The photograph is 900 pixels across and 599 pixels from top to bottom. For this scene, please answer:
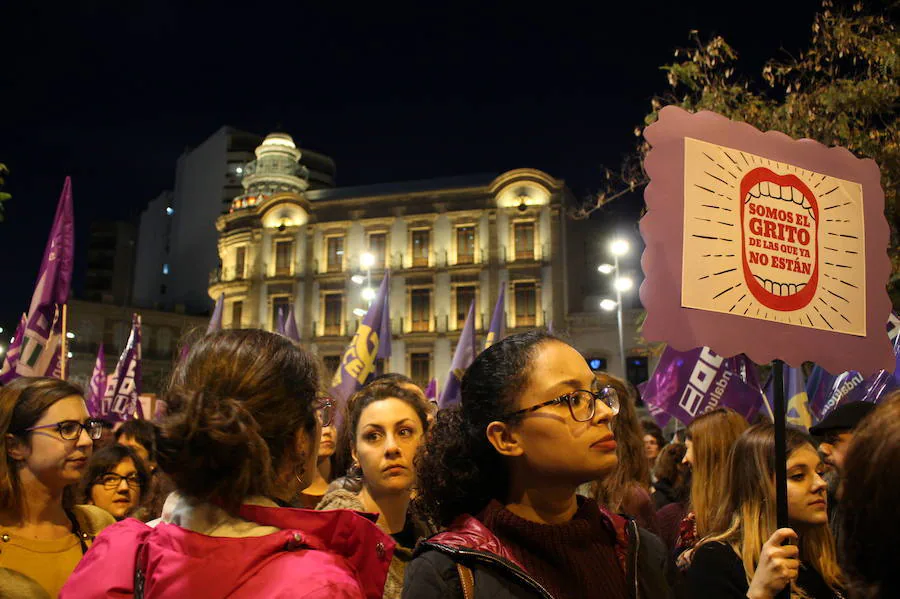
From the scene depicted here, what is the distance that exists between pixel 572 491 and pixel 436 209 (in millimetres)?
37933

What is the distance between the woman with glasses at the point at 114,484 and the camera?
4895 mm

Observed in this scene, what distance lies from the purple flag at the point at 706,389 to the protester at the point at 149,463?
5.24m

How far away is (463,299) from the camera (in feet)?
128

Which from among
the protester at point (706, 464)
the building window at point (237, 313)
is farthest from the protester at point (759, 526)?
the building window at point (237, 313)

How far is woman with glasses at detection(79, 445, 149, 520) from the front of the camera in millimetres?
4895

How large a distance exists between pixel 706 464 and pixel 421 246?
36339 mm

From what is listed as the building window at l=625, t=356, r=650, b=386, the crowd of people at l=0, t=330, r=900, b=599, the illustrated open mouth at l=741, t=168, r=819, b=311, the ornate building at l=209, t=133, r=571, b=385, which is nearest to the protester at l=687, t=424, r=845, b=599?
the crowd of people at l=0, t=330, r=900, b=599

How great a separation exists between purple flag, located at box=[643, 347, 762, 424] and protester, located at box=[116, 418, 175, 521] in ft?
17.2

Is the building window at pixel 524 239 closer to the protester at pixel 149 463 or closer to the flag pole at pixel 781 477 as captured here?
the protester at pixel 149 463

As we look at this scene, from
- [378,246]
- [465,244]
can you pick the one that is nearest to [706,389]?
[465,244]

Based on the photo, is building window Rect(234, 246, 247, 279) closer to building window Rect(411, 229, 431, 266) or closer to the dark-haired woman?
building window Rect(411, 229, 431, 266)

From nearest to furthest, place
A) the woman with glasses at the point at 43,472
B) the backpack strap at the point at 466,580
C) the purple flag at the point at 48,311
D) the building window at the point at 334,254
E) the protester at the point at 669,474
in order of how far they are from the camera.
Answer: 1. the backpack strap at the point at 466,580
2. the woman with glasses at the point at 43,472
3. the protester at the point at 669,474
4. the purple flag at the point at 48,311
5. the building window at the point at 334,254

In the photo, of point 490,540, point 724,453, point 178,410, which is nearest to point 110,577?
point 178,410

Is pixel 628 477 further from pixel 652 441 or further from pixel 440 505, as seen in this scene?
pixel 652 441
